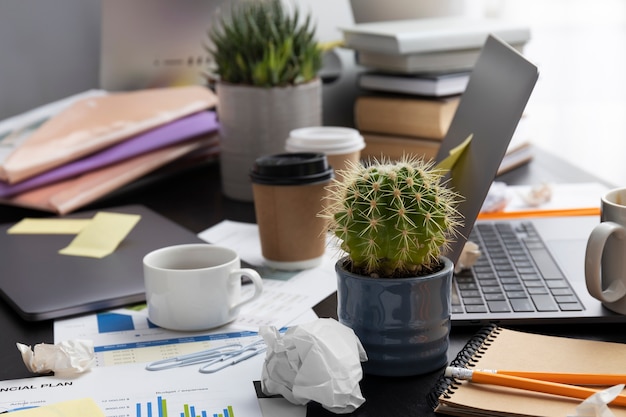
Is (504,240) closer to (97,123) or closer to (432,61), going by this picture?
(432,61)

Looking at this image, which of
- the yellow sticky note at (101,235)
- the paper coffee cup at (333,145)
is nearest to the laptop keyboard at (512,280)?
the paper coffee cup at (333,145)

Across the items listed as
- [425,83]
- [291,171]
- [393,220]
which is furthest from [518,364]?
[425,83]

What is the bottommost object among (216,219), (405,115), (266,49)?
(216,219)

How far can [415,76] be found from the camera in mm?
1382

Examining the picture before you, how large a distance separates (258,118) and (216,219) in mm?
168

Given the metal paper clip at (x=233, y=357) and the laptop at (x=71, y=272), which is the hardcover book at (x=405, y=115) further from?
the metal paper clip at (x=233, y=357)

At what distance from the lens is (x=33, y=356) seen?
0.71 meters

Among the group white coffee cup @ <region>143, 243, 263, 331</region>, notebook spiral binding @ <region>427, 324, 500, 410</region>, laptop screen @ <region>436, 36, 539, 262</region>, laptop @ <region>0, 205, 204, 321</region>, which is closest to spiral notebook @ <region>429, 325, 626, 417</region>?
notebook spiral binding @ <region>427, 324, 500, 410</region>

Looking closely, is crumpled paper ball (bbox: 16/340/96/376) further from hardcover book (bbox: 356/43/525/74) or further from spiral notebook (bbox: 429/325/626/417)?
hardcover book (bbox: 356/43/525/74)

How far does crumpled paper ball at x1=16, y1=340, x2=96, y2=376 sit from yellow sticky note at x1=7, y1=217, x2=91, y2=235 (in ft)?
1.23

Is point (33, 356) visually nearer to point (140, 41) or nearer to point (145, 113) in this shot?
point (145, 113)

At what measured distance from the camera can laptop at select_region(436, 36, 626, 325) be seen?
78cm

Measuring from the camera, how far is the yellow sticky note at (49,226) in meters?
1.09

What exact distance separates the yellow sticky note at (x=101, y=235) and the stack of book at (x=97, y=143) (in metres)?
0.13
